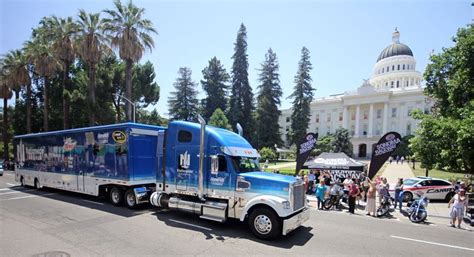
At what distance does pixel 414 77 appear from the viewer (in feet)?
287

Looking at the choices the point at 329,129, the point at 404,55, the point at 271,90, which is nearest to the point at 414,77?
the point at 404,55

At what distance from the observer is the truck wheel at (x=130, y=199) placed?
11264 mm

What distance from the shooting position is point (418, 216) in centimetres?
1162

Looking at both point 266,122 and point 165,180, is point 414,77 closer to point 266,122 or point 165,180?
point 266,122

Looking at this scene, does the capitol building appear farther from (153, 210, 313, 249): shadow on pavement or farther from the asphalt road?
(153, 210, 313, 249): shadow on pavement

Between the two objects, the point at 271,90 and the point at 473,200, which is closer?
the point at 473,200

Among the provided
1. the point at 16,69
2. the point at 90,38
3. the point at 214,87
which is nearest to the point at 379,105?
the point at 214,87

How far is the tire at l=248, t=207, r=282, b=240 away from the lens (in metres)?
7.70

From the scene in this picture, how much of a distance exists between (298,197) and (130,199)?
22.5 feet

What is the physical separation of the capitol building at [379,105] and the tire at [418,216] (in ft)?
193

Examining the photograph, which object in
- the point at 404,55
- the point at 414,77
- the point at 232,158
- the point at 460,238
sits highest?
the point at 404,55

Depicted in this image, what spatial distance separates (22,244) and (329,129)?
86.2 meters

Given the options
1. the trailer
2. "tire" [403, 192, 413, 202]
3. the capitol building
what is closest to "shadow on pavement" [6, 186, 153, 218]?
the trailer

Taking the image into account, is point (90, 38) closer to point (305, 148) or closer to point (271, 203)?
point (305, 148)
